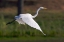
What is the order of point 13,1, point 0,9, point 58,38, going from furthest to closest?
1. point 13,1
2. point 0,9
3. point 58,38

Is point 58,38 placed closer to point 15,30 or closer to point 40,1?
point 15,30

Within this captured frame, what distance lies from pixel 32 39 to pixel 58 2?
10.3 meters

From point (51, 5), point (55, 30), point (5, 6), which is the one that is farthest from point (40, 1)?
point (55, 30)

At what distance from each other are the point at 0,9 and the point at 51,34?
8.54 m

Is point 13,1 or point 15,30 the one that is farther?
point 13,1

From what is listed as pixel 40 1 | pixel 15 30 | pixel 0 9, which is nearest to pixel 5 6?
pixel 0 9

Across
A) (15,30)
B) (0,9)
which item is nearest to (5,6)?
(0,9)

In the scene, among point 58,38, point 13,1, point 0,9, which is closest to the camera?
point 58,38

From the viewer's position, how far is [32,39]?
10.2 m

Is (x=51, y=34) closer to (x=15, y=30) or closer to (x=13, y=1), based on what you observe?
(x=15, y=30)

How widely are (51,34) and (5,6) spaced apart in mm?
9077

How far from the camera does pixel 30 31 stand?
10305 millimetres

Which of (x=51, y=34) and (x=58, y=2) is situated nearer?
(x=51, y=34)

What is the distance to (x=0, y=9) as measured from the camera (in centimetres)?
1853
